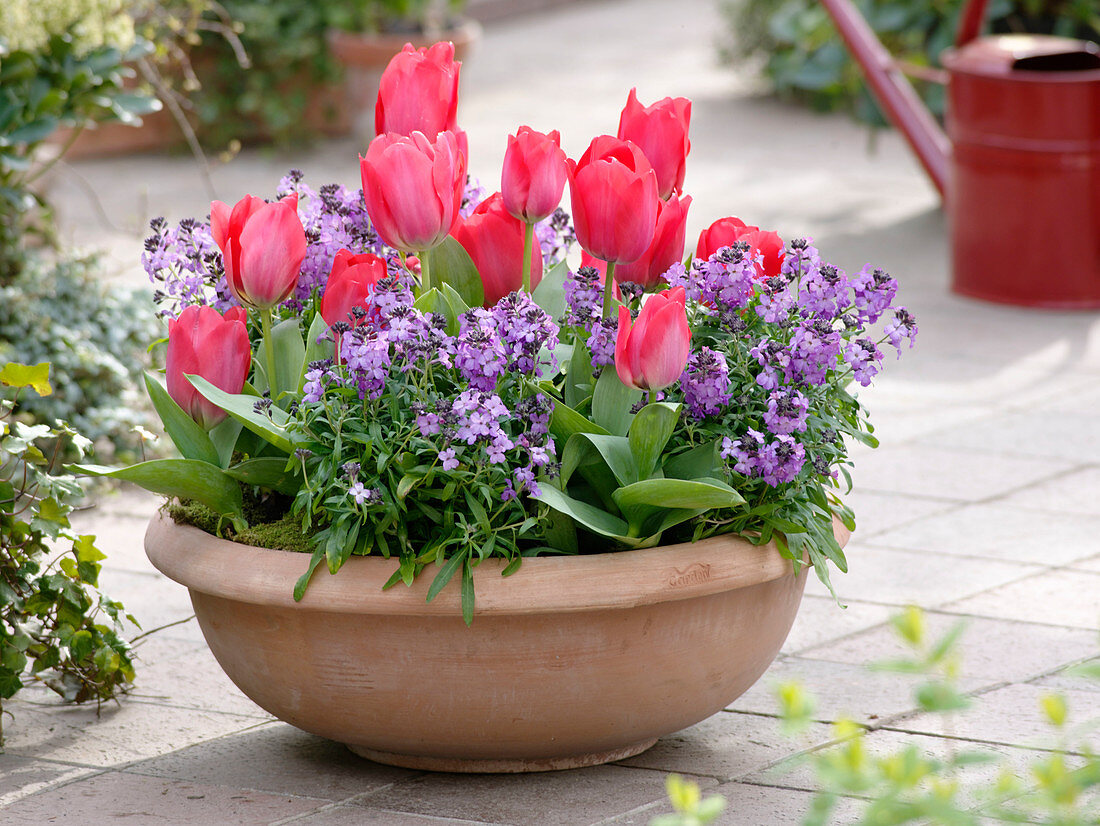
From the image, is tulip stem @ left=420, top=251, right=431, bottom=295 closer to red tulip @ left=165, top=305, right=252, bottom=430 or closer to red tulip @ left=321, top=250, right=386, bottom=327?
red tulip @ left=321, top=250, right=386, bottom=327

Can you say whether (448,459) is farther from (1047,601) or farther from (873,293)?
(1047,601)

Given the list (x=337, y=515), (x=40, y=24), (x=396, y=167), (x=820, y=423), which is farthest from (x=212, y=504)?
(x=40, y=24)

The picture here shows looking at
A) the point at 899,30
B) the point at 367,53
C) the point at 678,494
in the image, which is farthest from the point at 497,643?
the point at 367,53

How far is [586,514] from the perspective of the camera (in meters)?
1.94

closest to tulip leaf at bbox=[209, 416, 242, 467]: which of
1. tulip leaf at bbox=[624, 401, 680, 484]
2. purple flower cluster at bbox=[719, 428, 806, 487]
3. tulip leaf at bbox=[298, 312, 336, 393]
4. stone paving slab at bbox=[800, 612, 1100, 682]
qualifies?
tulip leaf at bbox=[298, 312, 336, 393]

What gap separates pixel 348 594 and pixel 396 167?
56cm

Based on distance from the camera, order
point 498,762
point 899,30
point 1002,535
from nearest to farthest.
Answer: point 498,762 < point 1002,535 < point 899,30

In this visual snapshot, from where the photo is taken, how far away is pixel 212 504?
6.79 ft

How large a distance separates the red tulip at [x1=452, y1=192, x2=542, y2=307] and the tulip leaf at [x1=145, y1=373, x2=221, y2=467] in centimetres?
46

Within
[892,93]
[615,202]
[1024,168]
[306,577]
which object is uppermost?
[615,202]

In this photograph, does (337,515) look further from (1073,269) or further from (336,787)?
(1073,269)

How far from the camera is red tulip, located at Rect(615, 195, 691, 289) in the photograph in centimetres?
206

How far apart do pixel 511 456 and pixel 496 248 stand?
353 mm

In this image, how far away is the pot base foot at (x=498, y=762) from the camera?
215cm
